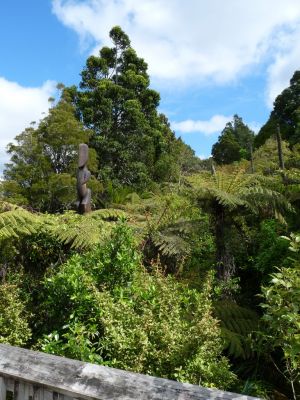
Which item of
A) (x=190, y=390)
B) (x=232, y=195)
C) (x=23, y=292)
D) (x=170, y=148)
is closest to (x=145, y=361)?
(x=190, y=390)

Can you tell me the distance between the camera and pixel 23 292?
12.8 ft

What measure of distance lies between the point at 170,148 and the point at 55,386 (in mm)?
24211

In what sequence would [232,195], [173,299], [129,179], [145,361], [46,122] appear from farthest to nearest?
[129,179] → [46,122] → [232,195] → [173,299] → [145,361]

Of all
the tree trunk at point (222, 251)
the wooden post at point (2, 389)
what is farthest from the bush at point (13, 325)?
the tree trunk at point (222, 251)

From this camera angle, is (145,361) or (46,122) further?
(46,122)

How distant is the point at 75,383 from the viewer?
5.62ft

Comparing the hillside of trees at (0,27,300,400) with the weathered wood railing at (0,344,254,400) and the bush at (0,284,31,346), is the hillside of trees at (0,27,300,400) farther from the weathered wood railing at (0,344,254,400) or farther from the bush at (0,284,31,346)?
the weathered wood railing at (0,344,254,400)

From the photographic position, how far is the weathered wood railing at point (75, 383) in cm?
156

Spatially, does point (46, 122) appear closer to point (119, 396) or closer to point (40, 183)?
point (40, 183)

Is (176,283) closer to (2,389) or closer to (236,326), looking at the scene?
(236,326)

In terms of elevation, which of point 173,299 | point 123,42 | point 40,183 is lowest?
point 173,299

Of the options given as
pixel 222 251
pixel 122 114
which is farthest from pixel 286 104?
pixel 222 251

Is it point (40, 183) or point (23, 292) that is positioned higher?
point (40, 183)

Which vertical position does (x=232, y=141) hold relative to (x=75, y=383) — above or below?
above
